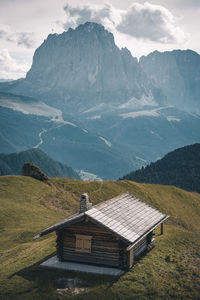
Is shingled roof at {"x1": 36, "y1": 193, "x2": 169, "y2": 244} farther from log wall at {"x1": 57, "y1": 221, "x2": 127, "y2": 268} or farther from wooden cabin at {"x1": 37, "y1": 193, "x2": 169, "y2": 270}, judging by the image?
log wall at {"x1": 57, "y1": 221, "x2": 127, "y2": 268}

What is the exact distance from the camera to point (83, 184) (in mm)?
78438

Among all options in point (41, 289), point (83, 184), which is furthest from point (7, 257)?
point (83, 184)

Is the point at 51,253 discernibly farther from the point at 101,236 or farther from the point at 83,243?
the point at 101,236

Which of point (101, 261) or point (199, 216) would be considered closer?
point (101, 261)

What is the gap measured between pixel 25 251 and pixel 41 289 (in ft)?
38.8

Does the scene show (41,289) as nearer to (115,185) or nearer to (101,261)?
(101,261)

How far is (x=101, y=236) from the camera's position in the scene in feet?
92.5

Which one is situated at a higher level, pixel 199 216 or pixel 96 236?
pixel 96 236

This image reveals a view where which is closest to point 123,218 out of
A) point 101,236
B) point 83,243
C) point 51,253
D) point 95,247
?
point 101,236

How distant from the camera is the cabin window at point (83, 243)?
28625mm

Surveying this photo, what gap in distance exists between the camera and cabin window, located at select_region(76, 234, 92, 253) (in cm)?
2862

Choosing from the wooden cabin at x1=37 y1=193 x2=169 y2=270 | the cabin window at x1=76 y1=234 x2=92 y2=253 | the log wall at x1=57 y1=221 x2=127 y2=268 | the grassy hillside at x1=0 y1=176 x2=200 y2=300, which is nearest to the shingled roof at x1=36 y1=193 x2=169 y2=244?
the wooden cabin at x1=37 y1=193 x2=169 y2=270

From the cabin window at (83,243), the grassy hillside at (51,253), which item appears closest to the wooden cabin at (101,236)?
the cabin window at (83,243)

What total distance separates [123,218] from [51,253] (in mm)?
8376
